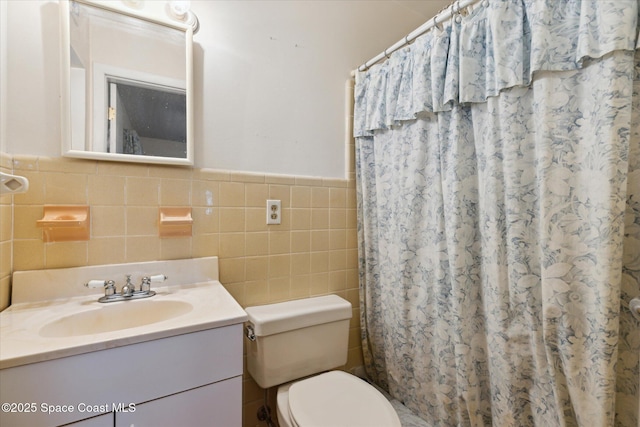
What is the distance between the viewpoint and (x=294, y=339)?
1.23 metres

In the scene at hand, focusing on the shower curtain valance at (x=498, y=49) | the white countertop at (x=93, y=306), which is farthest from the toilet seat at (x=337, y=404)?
the shower curtain valance at (x=498, y=49)

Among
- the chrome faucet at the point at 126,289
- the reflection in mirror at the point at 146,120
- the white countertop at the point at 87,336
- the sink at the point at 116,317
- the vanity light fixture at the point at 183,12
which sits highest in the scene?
the vanity light fixture at the point at 183,12

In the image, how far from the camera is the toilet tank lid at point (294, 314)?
3.84ft

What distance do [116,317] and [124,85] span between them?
2.78 ft

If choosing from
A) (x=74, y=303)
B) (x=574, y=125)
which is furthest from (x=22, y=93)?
(x=574, y=125)

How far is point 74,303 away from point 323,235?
102 cm

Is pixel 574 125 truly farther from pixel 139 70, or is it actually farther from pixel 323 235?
pixel 139 70

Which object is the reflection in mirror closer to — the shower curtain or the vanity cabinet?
the vanity cabinet

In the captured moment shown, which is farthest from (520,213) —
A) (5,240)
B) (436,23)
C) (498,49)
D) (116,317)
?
(5,240)

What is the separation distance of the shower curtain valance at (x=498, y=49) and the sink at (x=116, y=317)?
47.1 inches

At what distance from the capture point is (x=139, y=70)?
3.71 ft

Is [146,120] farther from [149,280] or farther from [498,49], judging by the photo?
[498,49]

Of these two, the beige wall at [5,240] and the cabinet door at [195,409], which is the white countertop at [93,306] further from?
the cabinet door at [195,409]

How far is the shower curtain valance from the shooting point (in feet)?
2.49
